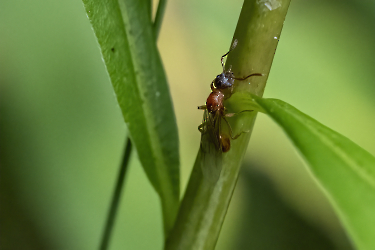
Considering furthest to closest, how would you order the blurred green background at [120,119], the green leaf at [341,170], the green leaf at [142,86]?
1. the blurred green background at [120,119]
2. the green leaf at [142,86]
3. the green leaf at [341,170]

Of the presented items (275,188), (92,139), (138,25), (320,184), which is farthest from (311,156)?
(92,139)

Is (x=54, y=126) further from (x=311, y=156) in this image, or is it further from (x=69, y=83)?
(x=311, y=156)

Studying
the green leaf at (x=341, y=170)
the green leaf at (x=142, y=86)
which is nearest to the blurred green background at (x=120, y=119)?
the green leaf at (x=142, y=86)

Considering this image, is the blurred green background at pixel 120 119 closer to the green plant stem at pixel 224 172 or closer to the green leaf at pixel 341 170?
the green plant stem at pixel 224 172

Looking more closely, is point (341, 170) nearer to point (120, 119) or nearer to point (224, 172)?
point (224, 172)

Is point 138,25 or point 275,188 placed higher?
point 138,25

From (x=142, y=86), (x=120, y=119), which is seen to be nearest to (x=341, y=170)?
(x=142, y=86)

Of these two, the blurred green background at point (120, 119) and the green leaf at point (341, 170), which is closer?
the green leaf at point (341, 170)
